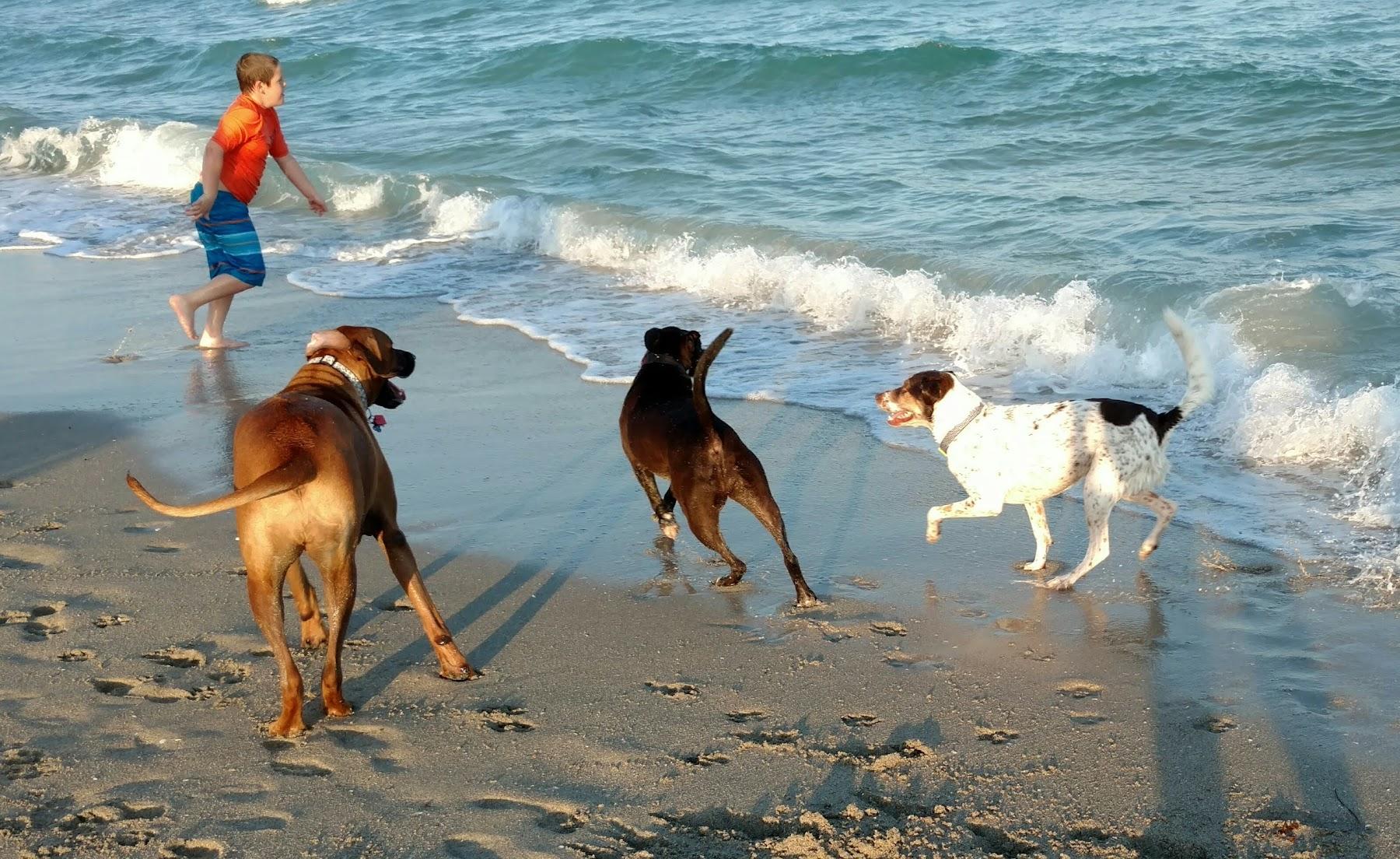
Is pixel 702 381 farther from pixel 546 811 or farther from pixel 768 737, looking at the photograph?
pixel 546 811

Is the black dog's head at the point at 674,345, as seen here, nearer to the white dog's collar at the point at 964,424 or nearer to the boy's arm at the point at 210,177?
the white dog's collar at the point at 964,424

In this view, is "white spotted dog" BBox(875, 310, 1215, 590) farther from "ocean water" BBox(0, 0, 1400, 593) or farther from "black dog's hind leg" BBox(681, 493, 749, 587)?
"black dog's hind leg" BBox(681, 493, 749, 587)

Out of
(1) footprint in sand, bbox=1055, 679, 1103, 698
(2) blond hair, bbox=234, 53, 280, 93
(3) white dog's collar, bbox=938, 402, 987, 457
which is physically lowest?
(1) footprint in sand, bbox=1055, 679, 1103, 698

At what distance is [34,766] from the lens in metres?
4.12

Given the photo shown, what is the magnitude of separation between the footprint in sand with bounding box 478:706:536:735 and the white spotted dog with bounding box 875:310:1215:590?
2.18m

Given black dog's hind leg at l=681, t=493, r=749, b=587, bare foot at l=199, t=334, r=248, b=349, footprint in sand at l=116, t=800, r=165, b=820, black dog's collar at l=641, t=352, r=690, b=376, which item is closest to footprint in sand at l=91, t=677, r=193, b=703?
footprint in sand at l=116, t=800, r=165, b=820

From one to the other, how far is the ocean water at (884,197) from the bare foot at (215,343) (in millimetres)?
1773

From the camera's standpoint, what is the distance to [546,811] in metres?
3.92

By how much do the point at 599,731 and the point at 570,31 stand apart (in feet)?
67.1

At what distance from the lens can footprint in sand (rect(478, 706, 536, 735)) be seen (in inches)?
175

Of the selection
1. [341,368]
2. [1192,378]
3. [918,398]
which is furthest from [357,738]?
[1192,378]

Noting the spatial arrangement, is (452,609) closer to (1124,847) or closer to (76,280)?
(1124,847)

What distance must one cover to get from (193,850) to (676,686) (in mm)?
1681

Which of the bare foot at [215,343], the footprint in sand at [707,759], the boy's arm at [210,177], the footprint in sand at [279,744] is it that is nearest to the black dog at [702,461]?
the footprint in sand at [707,759]
